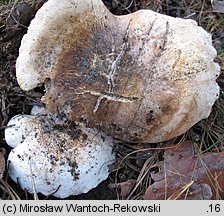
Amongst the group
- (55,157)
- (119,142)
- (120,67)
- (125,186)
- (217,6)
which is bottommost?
(125,186)

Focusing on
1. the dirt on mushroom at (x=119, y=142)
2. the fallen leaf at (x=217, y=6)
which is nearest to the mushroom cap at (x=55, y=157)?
the dirt on mushroom at (x=119, y=142)

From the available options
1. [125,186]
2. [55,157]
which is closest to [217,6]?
[125,186]

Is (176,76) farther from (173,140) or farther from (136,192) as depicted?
(136,192)

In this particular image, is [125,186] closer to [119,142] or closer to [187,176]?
[119,142]

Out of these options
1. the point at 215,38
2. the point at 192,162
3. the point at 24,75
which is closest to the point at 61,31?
the point at 24,75

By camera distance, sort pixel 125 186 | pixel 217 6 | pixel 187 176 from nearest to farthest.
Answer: pixel 187 176 < pixel 125 186 < pixel 217 6

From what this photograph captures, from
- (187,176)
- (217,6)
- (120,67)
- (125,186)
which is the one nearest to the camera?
(120,67)
